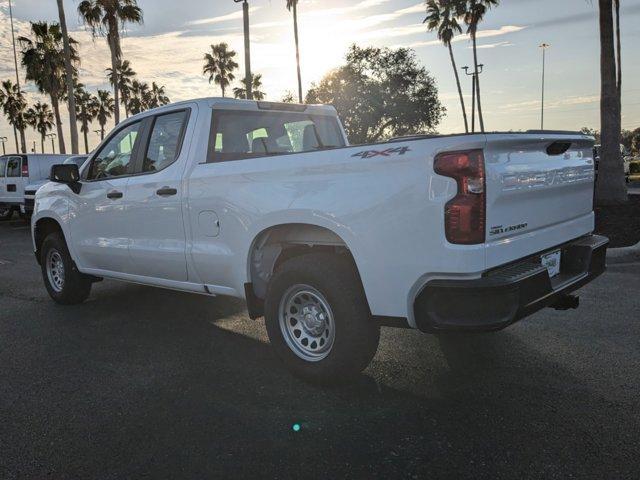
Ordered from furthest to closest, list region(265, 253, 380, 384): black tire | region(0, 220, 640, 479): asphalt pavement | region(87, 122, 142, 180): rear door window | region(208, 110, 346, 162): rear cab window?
region(87, 122, 142, 180): rear door window
region(208, 110, 346, 162): rear cab window
region(265, 253, 380, 384): black tire
region(0, 220, 640, 479): asphalt pavement

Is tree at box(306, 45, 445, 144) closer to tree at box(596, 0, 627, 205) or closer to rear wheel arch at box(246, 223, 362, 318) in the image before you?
tree at box(596, 0, 627, 205)

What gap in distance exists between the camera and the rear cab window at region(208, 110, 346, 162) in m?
4.58

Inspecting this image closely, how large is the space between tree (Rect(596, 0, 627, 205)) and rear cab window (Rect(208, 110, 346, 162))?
8.75 meters

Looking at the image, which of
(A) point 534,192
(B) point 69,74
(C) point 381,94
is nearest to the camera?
(A) point 534,192

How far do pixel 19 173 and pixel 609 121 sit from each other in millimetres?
15861

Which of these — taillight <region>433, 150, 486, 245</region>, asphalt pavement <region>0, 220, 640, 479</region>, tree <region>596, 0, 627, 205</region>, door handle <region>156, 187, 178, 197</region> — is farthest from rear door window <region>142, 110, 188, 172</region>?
tree <region>596, 0, 627, 205</region>

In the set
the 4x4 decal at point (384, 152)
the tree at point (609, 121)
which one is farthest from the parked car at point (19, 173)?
the 4x4 decal at point (384, 152)

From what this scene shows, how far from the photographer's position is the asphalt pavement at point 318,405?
2.75 m

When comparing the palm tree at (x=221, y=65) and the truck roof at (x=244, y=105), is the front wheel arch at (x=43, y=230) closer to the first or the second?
the truck roof at (x=244, y=105)

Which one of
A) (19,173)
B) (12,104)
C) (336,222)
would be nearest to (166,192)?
(336,222)

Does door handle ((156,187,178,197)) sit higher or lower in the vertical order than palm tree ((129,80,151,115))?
lower

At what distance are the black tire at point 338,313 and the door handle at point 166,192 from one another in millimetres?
1279

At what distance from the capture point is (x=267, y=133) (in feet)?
16.1

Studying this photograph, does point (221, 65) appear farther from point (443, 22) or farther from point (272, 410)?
point (272, 410)
